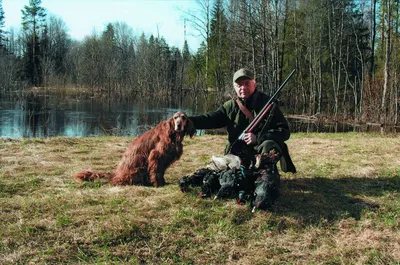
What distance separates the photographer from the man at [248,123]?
4543 millimetres

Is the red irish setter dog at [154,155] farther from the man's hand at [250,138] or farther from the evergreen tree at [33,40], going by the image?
the evergreen tree at [33,40]

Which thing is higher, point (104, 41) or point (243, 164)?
point (104, 41)

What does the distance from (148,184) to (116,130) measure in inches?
451

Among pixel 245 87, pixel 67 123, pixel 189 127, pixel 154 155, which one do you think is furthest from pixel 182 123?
pixel 67 123

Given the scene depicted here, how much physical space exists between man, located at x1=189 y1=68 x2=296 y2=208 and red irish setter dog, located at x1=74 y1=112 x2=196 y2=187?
331 millimetres

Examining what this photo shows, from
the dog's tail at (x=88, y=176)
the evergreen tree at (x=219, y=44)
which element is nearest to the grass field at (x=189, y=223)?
the dog's tail at (x=88, y=176)

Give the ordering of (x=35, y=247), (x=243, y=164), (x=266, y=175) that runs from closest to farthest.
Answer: (x=35, y=247)
(x=266, y=175)
(x=243, y=164)

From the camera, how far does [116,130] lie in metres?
15.9

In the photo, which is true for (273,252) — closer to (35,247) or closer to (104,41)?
(35,247)

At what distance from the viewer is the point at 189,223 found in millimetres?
3574

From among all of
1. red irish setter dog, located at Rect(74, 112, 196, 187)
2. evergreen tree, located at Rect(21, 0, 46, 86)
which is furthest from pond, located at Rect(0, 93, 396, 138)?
evergreen tree, located at Rect(21, 0, 46, 86)

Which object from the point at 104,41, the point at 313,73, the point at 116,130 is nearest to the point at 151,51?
the point at 104,41

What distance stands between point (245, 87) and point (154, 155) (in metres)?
1.62

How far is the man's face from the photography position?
488cm
